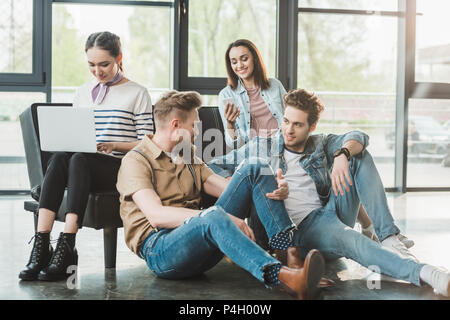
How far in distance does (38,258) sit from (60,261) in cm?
10

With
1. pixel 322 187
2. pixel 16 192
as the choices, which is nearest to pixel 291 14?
pixel 16 192

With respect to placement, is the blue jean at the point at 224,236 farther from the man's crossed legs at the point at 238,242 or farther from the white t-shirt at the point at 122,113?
the white t-shirt at the point at 122,113

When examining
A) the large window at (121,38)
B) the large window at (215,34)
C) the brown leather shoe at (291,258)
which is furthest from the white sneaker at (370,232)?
the large window at (121,38)

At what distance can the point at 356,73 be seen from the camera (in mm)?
5797

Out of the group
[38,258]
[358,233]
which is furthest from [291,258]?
[38,258]

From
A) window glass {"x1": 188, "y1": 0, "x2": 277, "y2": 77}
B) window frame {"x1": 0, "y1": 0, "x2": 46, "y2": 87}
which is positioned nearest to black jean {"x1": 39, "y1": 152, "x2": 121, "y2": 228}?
window frame {"x1": 0, "y1": 0, "x2": 46, "y2": 87}

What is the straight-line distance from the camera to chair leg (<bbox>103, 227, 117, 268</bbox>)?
2.36m

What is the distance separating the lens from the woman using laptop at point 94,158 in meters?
2.15

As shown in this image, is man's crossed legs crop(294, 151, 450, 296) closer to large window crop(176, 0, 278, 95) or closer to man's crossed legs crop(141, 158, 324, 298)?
man's crossed legs crop(141, 158, 324, 298)

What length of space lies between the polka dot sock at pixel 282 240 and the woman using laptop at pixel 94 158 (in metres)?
0.74

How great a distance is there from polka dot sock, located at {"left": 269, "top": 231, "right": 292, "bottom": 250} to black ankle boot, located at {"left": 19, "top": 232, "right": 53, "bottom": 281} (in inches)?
34.2

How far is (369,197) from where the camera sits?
7.50ft

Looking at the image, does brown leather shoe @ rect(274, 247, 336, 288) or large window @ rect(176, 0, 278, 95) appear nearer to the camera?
brown leather shoe @ rect(274, 247, 336, 288)

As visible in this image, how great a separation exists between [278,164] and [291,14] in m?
3.39
